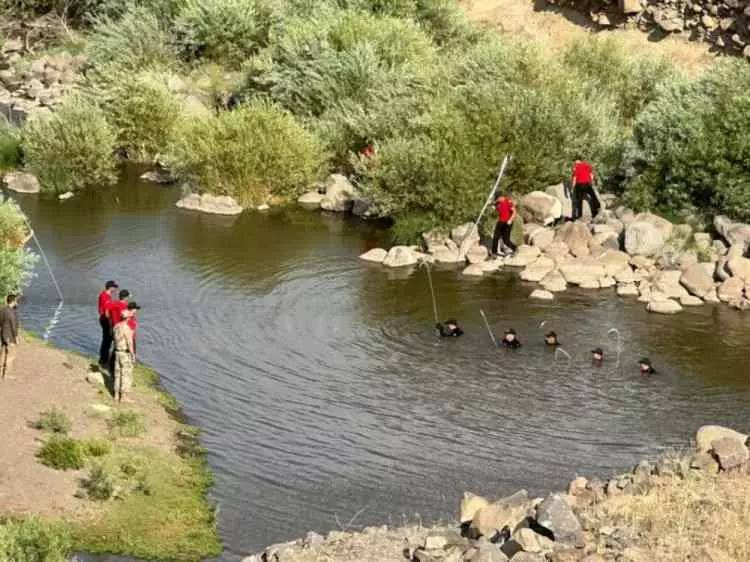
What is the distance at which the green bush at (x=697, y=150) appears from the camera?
40.4 m

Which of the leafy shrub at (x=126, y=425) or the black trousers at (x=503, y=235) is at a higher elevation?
the leafy shrub at (x=126, y=425)

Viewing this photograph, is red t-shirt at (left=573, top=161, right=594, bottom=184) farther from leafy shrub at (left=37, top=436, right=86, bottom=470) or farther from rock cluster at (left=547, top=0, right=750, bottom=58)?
rock cluster at (left=547, top=0, right=750, bottom=58)

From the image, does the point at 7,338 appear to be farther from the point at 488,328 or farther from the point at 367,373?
A: the point at 488,328

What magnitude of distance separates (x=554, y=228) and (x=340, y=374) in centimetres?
1358

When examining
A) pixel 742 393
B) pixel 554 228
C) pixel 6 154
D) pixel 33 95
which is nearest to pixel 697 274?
pixel 554 228

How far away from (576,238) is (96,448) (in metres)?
20.3

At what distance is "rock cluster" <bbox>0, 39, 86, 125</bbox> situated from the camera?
67.5 metres

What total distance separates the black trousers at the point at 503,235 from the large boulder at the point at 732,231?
6.23m

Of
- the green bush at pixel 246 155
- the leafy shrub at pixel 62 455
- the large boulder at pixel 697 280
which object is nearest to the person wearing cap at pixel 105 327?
the leafy shrub at pixel 62 455

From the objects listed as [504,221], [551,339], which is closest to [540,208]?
[504,221]

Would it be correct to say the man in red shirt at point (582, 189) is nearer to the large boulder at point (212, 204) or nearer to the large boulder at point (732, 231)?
the large boulder at point (732, 231)

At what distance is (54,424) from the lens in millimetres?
24500

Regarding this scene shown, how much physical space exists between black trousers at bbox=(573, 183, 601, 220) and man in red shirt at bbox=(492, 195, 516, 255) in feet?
8.72

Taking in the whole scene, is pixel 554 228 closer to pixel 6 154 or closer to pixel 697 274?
pixel 697 274
